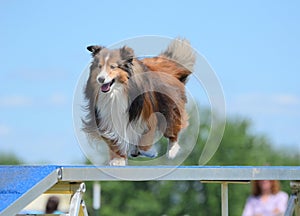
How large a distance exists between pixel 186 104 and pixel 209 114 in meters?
0.14

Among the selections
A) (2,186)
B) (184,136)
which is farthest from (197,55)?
(2,186)

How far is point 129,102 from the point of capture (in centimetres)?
366

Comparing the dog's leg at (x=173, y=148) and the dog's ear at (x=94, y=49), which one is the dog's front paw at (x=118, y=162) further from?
the dog's ear at (x=94, y=49)

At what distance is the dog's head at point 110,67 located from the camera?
3.58m

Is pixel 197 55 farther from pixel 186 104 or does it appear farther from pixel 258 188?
pixel 258 188

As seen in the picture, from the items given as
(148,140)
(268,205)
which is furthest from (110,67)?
(268,205)

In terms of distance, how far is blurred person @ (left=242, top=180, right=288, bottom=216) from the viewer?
18.6ft

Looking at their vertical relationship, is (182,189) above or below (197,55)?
below

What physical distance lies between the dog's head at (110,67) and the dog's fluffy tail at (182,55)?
1.06 ft

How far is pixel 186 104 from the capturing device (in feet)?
12.8

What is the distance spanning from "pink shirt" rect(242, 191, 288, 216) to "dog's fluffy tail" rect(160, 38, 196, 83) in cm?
200

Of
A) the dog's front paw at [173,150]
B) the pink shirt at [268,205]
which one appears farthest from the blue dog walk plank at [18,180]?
the pink shirt at [268,205]

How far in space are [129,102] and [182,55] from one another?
1.59ft

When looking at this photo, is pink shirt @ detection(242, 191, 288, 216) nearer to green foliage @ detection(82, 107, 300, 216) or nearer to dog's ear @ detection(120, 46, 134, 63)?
dog's ear @ detection(120, 46, 134, 63)
